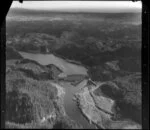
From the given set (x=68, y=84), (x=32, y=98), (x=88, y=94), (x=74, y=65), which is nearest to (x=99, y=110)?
(x=88, y=94)

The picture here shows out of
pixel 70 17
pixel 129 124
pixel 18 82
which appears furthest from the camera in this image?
pixel 70 17

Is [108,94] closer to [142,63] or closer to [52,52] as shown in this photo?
[142,63]

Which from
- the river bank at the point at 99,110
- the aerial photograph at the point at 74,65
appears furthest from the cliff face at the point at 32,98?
the river bank at the point at 99,110

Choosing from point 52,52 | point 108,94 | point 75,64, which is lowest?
point 108,94

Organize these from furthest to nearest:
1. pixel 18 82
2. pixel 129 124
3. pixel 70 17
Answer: pixel 70 17 → pixel 18 82 → pixel 129 124

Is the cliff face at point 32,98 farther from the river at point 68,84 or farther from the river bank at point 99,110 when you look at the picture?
the river bank at point 99,110

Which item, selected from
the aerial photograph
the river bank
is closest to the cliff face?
the aerial photograph

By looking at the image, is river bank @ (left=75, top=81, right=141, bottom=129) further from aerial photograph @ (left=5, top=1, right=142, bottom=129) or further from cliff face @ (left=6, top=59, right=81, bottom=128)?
Result: cliff face @ (left=6, top=59, right=81, bottom=128)

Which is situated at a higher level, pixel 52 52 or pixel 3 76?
pixel 52 52

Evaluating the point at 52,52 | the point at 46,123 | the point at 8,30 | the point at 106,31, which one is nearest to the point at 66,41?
the point at 52,52
